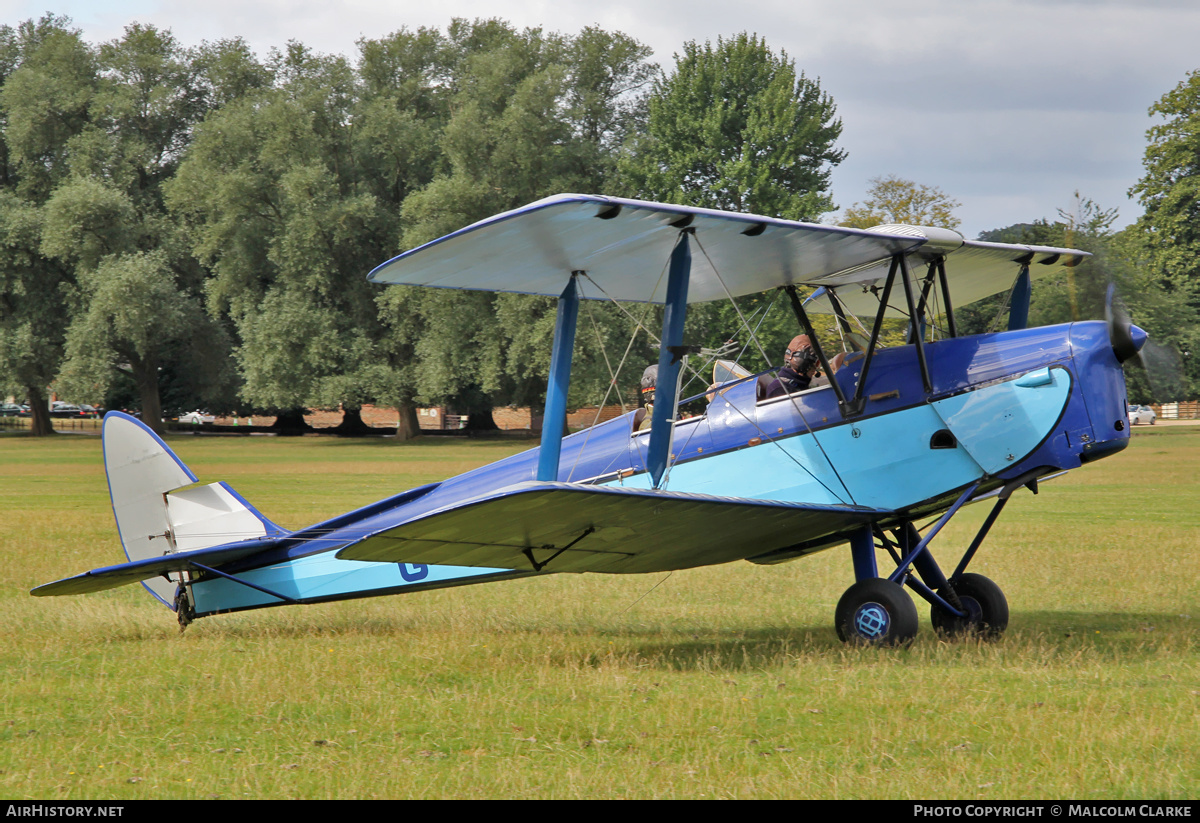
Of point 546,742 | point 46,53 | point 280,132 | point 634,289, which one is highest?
point 46,53

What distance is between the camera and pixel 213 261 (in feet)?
172

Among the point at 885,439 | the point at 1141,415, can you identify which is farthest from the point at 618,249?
the point at 1141,415

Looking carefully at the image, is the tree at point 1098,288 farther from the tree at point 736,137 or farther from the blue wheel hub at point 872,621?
the tree at point 736,137

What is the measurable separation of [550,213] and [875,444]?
2982mm

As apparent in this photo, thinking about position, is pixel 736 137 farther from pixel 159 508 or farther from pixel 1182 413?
pixel 1182 413

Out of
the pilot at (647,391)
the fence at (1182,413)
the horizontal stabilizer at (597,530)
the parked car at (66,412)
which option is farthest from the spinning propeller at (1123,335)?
the parked car at (66,412)

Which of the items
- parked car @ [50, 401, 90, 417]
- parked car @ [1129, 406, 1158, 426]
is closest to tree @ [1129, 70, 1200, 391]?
parked car @ [1129, 406, 1158, 426]

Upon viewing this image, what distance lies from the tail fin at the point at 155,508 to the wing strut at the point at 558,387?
3167 millimetres

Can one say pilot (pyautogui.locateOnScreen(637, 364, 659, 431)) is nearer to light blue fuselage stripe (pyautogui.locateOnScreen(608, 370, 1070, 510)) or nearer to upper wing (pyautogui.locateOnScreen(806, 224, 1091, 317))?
light blue fuselage stripe (pyautogui.locateOnScreen(608, 370, 1070, 510))

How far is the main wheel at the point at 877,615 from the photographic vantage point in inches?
275

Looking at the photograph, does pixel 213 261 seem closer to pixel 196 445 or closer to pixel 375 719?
pixel 196 445

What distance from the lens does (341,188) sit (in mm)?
51031
